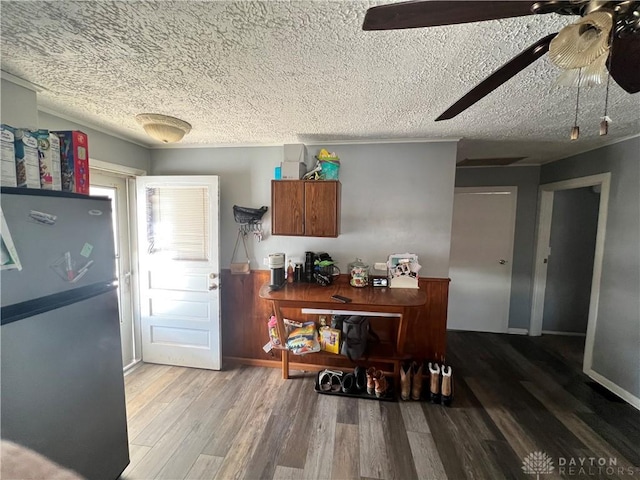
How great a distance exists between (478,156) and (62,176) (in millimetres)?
3730

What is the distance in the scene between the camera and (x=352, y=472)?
1599mm

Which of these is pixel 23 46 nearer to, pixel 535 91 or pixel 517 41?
pixel 517 41

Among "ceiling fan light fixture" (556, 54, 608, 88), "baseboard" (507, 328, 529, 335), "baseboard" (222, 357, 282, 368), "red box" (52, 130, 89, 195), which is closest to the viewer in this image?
"ceiling fan light fixture" (556, 54, 608, 88)

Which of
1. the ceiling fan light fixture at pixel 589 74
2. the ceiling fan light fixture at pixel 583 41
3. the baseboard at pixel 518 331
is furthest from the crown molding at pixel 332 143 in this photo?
the baseboard at pixel 518 331

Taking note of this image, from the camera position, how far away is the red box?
1329 millimetres

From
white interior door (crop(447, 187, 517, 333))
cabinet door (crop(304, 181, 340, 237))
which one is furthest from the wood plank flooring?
cabinet door (crop(304, 181, 340, 237))

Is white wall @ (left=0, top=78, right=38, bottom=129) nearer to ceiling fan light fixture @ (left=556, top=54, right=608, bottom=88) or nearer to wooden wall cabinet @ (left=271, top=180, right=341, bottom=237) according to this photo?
wooden wall cabinet @ (left=271, top=180, right=341, bottom=237)

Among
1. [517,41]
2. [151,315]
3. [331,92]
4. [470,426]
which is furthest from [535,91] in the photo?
[151,315]

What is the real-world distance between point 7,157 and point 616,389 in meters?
4.58

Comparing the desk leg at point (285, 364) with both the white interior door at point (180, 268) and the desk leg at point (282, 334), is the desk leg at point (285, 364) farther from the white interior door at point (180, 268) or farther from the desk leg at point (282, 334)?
the white interior door at point (180, 268)

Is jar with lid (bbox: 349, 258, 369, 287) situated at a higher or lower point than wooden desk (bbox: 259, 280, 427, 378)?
higher

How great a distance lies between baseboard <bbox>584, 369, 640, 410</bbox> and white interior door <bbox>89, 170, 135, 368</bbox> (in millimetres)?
4675

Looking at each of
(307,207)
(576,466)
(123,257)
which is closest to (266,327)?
(307,207)

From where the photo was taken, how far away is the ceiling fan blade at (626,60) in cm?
76
